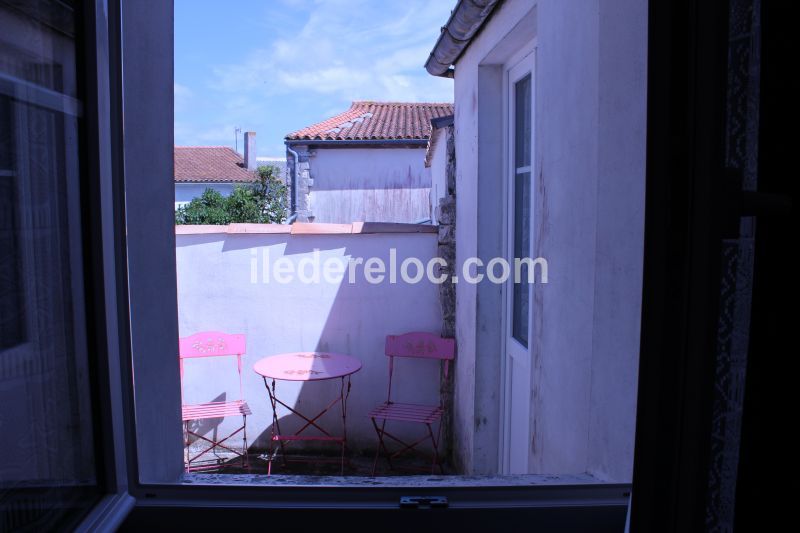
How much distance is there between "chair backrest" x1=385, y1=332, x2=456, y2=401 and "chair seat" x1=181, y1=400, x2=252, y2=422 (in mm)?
1250

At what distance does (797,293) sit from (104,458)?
3.89 feet

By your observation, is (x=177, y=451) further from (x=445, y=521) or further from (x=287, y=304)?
(x=287, y=304)

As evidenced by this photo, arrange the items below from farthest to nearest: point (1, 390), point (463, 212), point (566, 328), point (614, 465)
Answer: point (463, 212) < point (566, 328) < point (614, 465) < point (1, 390)

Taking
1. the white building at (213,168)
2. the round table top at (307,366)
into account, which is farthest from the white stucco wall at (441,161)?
the white building at (213,168)

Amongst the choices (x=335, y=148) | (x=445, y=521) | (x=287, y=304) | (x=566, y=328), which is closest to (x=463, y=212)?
(x=287, y=304)

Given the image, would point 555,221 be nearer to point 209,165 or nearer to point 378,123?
point 378,123

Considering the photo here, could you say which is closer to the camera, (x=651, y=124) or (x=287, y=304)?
(x=651, y=124)

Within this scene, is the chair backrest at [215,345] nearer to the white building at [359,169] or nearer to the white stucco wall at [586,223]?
the white stucco wall at [586,223]

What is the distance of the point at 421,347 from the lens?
5.06 metres

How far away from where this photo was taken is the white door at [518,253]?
10.5 feet

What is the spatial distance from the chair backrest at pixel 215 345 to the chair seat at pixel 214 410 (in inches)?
11.3

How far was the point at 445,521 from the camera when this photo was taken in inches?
49.1

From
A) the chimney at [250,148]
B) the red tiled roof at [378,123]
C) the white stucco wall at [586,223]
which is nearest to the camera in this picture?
the white stucco wall at [586,223]

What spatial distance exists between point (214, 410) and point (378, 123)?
9358 millimetres
